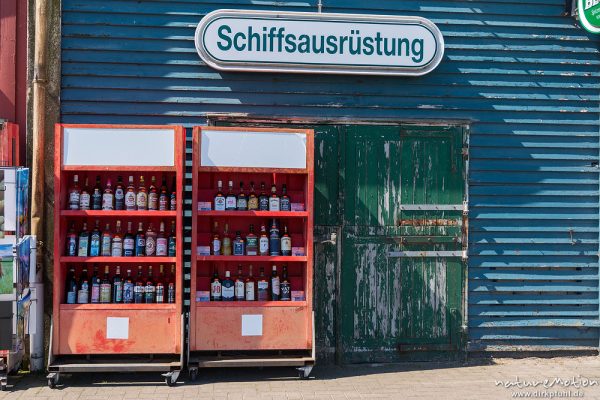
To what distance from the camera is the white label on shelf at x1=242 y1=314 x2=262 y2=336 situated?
6219mm

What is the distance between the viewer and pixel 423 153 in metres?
7.08

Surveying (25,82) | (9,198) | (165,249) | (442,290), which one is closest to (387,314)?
(442,290)

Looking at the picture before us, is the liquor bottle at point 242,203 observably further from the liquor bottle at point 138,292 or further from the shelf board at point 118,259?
the liquor bottle at point 138,292

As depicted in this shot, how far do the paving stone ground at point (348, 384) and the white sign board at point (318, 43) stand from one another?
3.12 m

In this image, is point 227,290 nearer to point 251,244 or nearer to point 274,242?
point 251,244

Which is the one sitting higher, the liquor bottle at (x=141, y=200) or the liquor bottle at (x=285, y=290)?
the liquor bottle at (x=141, y=200)

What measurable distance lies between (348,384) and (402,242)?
64.6 inches

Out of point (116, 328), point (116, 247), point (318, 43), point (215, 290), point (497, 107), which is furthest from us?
point (497, 107)

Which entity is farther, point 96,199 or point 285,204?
point 285,204

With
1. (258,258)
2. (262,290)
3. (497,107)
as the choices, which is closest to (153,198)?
(258,258)

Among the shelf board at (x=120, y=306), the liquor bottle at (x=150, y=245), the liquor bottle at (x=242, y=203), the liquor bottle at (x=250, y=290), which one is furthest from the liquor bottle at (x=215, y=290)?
the liquor bottle at (x=242, y=203)

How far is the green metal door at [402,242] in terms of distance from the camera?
6.98m

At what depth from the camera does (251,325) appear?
6223mm

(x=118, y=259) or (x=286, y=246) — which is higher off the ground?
(x=286, y=246)
